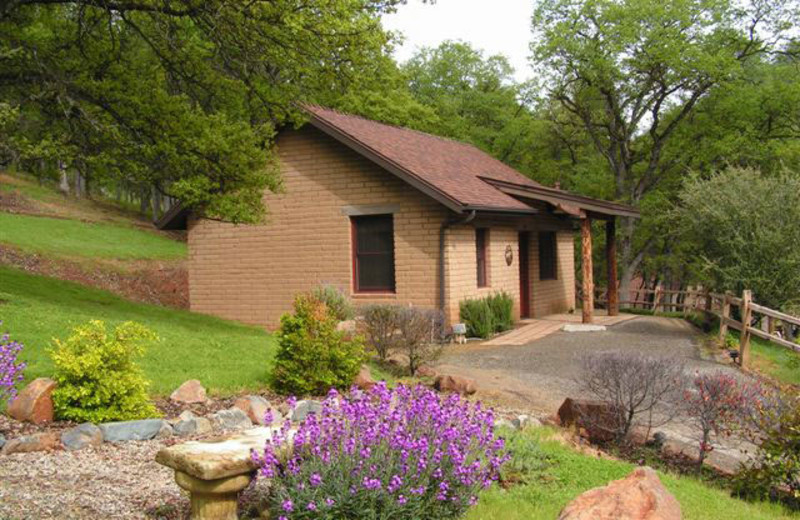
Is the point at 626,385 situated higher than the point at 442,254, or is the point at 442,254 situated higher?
the point at 442,254

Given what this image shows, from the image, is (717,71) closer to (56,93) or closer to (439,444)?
(56,93)

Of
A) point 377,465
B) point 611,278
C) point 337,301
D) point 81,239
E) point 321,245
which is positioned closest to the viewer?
point 377,465

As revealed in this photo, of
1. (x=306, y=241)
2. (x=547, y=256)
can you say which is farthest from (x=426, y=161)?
(x=547, y=256)

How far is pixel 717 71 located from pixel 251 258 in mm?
19204

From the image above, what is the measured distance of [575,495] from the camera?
5.50 m

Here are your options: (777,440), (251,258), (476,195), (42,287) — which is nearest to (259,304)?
(251,258)

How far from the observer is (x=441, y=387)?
383 inches

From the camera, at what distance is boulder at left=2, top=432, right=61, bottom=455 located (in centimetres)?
595

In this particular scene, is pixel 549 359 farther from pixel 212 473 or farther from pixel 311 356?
pixel 212 473

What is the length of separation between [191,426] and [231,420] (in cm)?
51

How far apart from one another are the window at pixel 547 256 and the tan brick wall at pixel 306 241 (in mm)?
6423

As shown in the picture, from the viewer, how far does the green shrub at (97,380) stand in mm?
6809

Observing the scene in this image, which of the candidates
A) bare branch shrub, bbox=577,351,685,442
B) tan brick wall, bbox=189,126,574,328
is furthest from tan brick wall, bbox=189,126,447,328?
bare branch shrub, bbox=577,351,685,442

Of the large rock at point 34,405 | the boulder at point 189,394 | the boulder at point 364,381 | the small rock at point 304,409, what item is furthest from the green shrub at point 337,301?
the large rock at point 34,405
